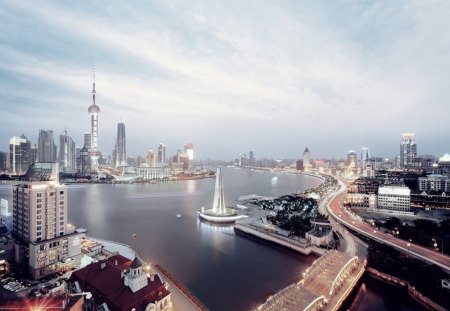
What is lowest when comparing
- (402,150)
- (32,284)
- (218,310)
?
(218,310)

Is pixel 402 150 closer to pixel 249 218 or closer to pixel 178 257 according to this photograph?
pixel 249 218

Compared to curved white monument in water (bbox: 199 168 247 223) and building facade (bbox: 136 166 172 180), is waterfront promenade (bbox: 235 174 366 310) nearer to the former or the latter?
curved white monument in water (bbox: 199 168 247 223)

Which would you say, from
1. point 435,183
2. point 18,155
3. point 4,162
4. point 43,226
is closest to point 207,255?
point 43,226

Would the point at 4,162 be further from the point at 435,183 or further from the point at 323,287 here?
the point at 435,183

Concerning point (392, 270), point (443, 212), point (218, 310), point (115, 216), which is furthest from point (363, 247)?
point (115, 216)

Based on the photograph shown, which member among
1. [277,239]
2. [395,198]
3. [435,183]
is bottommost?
[277,239]

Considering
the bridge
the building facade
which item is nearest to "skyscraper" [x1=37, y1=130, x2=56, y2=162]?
the building facade

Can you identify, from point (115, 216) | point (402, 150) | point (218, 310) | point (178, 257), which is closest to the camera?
point (218, 310)
